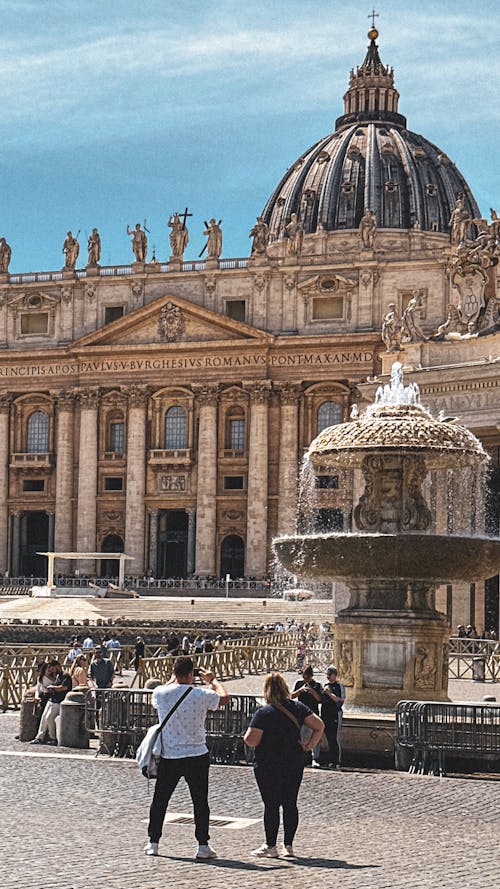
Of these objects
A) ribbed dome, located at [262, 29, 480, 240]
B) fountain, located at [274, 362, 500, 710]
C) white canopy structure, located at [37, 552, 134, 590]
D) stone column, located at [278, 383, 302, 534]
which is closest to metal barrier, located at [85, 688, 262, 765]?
fountain, located at [274, 362, 500, 710]

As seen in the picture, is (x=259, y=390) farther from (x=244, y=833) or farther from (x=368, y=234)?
(x=244, y=833)

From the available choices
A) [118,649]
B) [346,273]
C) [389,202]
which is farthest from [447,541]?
[389,202]

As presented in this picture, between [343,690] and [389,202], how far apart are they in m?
92.0

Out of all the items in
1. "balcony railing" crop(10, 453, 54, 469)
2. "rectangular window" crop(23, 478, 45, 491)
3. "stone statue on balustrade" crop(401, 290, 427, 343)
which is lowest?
"rectangular window" crop(23, 478, 45, 491)

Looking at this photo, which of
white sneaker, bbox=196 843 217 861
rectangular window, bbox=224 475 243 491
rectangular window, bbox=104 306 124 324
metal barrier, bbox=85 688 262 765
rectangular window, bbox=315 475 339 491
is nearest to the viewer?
white sneaker, bbox=196 843 217 861

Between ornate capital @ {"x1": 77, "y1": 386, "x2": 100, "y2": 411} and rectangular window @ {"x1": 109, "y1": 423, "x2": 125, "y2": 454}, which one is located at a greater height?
ornate capital @ {"x1": 77, "y1": 386, "x2": 100, "y2": 411}

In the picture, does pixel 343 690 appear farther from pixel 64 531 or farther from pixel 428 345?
pixel 64 531

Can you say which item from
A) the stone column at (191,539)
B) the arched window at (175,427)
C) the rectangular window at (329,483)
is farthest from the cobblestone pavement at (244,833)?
the arched window at (175,427)

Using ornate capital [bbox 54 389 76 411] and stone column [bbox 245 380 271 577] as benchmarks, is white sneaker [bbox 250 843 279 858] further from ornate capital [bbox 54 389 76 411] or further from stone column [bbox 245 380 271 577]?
ornate capital [bbox 54 389 76 411]

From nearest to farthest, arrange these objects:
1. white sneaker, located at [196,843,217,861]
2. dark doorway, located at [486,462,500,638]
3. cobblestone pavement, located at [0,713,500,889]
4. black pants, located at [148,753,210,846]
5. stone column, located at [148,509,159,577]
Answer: cobblestone pavement, located at [0,713,500,889], white sneaker, located at [196,843,217,861], black pants, located at [148,753,210,846], dark doorway, located at [486,462,500,638], stone column, located at [148,509,159,577]

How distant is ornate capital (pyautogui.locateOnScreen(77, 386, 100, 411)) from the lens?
8144 cm

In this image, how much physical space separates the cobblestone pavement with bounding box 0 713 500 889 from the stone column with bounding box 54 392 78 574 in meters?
64.0

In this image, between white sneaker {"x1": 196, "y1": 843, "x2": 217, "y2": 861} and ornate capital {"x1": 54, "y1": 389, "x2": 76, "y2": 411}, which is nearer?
white sneaker {"x1": 196, "y1": 843, "x2": 217, "y2": 861}

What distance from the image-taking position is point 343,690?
17953mm
